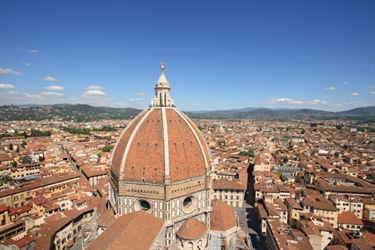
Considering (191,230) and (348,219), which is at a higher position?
(191,230)

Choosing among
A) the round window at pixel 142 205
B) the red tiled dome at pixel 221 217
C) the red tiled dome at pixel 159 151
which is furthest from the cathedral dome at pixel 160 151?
the red tiled dome at pixel 221 217

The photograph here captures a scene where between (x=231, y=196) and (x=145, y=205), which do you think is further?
(x=231, y=196)

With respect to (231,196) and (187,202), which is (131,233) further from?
(231,196)

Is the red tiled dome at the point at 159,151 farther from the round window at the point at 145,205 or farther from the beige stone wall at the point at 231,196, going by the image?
the beige stone wall at the point at 231,196

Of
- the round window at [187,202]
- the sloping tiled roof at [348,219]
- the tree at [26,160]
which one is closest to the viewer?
the round window at [187,202]

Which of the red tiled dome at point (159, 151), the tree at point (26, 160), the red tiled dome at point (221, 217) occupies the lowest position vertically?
the tree at point (26, 160)

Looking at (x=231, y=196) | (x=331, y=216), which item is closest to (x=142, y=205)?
(x=231, y=196)

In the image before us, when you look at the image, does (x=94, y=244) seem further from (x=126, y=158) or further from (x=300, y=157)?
(x=300, y=157)
